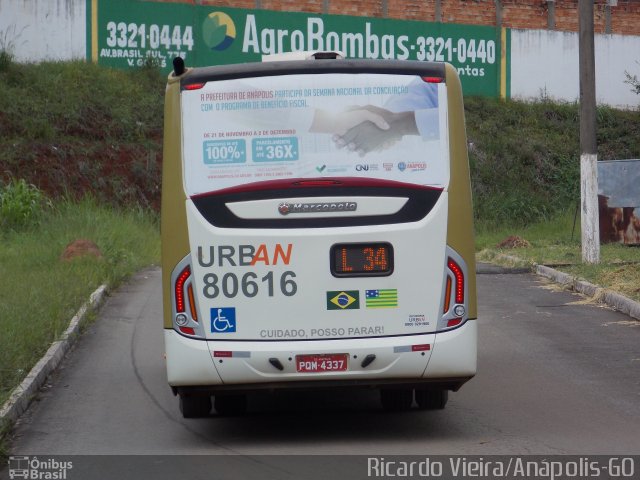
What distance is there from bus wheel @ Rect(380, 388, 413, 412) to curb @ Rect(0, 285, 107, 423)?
9.68 feet

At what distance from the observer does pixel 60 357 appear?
39.6ft

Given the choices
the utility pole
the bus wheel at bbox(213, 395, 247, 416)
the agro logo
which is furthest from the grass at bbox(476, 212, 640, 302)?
the agro logo

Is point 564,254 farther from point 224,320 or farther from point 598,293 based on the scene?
point 224,320

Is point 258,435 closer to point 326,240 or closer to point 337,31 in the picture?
point 326,240

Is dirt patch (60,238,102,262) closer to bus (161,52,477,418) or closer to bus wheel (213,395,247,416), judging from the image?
bus wheel (213,395,247,416)

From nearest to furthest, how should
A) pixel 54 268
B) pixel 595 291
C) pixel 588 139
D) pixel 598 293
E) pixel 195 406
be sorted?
pixel 195 406 → pixel 598 293 → pixel 595 291 → pixel 54 268 → pixel 588 139

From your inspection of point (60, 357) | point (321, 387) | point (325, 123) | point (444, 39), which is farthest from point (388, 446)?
point (444, 39)

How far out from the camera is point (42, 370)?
10.8m

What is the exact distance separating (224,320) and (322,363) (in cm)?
75

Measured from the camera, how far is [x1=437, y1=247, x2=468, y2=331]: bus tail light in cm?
823

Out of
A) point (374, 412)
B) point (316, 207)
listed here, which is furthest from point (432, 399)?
point (316, 207)

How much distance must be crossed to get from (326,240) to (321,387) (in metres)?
1.04

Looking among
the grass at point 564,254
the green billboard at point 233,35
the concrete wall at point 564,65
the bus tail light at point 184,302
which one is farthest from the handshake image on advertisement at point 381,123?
the concrete wall at point 564,65

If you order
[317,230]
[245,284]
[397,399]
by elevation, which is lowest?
[397,399]
